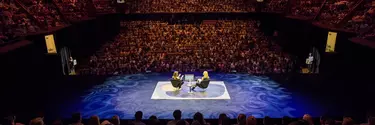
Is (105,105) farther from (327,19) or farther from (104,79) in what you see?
(327,19)

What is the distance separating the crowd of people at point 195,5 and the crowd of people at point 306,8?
3.89m

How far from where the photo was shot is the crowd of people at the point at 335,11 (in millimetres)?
10672

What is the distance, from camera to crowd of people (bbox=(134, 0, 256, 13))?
18.4 meters

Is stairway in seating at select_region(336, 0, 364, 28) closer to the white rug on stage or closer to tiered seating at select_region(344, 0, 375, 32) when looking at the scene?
tiered seating at select_region(344, 0, 375, 32)

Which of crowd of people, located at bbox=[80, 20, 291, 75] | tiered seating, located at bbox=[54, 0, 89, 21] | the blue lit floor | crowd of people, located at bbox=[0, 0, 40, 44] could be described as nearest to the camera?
the blue lit floor

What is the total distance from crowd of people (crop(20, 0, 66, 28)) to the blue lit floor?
335 centimetres

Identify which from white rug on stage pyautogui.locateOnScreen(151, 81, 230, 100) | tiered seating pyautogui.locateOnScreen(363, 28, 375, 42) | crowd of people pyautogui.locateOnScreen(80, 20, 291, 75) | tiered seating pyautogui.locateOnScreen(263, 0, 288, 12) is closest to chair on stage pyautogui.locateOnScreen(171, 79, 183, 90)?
white rug on stage pyautogui.locateOnScreen(151, 81, 230, 100)

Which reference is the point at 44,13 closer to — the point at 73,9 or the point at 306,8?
the point at 73,9

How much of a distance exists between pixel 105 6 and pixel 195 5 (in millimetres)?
6005

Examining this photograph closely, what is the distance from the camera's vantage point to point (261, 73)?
10.7 meters

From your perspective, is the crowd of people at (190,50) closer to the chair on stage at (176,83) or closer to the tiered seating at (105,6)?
the tiered seating at (105,6)

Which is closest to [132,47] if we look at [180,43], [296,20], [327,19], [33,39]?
[180,43]

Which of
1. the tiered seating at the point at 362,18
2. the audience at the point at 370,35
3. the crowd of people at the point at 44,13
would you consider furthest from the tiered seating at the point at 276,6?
the crowd of people at the point at 44,13

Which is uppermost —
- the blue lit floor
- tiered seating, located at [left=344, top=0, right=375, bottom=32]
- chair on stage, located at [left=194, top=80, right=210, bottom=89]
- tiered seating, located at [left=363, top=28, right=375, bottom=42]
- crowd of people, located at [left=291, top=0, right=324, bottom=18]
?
crowd of people, located at [left=291, top=0, right=324, bottom=18]
